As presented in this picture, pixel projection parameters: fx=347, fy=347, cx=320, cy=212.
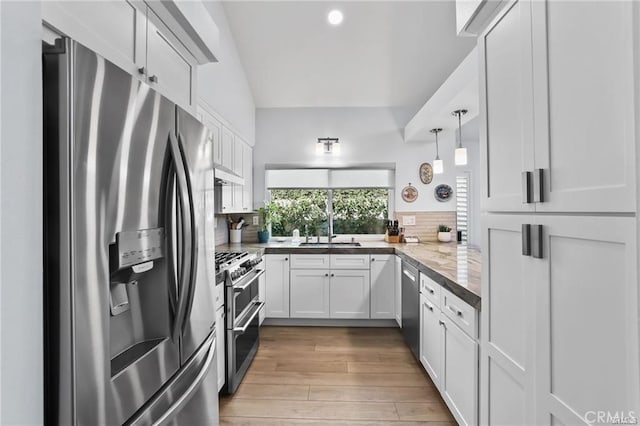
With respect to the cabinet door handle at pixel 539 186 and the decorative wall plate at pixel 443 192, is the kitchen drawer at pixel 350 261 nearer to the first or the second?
the decorative wall plate at pixel 443 192

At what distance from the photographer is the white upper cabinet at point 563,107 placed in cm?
78

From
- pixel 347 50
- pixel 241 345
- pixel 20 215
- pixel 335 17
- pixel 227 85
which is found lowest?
pixel 241 345

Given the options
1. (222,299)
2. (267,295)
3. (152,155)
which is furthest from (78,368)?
(267,295)

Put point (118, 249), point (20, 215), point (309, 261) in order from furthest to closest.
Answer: point (309, 261) → point (118, 249) → point (20, 215)

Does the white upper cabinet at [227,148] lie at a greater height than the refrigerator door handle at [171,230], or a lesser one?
greater

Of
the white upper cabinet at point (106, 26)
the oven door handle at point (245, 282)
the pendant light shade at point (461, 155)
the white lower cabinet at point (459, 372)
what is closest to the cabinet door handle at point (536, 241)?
the white lower cabinet at point (459, 372)

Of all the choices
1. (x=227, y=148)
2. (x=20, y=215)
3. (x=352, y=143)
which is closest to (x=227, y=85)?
(x=227, y=148)

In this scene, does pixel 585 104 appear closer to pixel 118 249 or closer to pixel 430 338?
pixel 118 249

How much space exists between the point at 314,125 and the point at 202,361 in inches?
144

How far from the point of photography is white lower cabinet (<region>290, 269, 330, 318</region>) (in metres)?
3.81

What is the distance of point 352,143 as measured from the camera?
14.8 feet

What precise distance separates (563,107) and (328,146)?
3493 mm

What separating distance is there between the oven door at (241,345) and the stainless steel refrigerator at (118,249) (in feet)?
3.49

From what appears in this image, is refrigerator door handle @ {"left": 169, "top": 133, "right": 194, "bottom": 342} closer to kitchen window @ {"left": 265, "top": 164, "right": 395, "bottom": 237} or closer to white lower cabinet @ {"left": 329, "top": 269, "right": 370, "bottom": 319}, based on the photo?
white lower cabinet @ {"left": 329, "top": 269, "right": 370, "bottom": 319}
